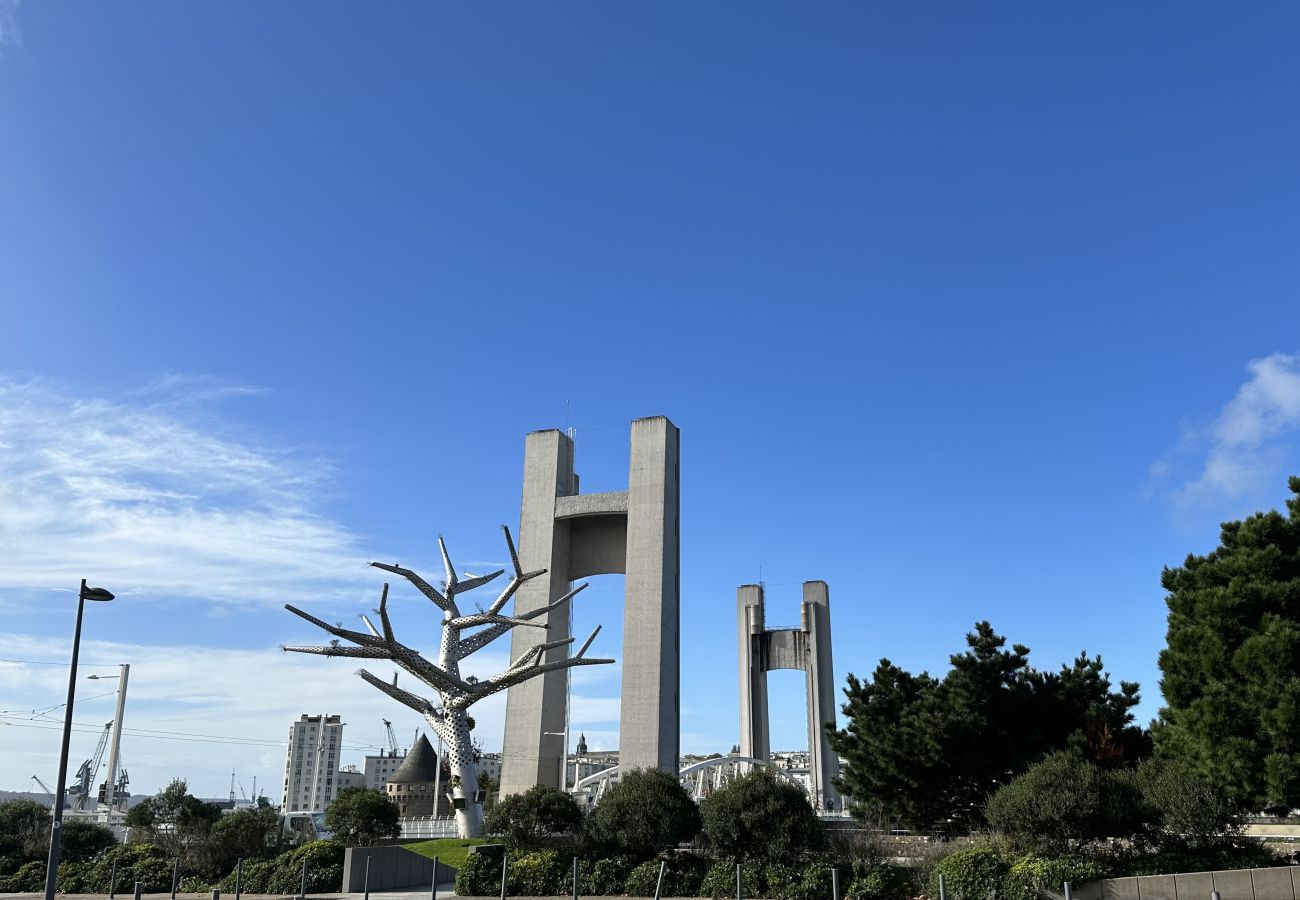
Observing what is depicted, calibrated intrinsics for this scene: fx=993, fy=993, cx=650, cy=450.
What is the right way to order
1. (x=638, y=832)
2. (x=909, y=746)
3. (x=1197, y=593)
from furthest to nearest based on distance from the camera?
(x=909, y=746) → (x=638, y=832) → (x=1197, y=593)

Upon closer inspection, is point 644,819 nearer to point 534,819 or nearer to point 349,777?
point 534,819

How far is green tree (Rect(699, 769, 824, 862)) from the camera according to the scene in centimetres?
2264

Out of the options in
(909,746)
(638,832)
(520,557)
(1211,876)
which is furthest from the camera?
(520,557)

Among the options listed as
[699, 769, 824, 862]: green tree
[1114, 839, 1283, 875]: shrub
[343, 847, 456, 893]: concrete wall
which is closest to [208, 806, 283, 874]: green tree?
[343, 847, 456, 893]: concrete wall

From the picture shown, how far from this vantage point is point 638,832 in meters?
24.2

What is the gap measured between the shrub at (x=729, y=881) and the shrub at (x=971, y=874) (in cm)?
396

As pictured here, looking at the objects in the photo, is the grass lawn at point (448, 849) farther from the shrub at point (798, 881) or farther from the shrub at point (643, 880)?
the shrub at point (798, 881)

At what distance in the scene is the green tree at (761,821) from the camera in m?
22.6

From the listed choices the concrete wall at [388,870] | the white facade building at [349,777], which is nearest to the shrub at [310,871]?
the concrete wall at [388,870]

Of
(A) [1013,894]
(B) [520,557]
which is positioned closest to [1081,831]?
(A) [1013,894]

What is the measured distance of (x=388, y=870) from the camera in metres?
26.7

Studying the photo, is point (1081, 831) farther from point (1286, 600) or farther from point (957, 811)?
point (957, 811)

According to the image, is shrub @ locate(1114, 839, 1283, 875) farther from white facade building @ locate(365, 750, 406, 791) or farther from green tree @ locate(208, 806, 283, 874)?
white facade building @ locate(365, 750, 406, 791)

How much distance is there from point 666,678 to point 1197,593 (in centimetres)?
2360
